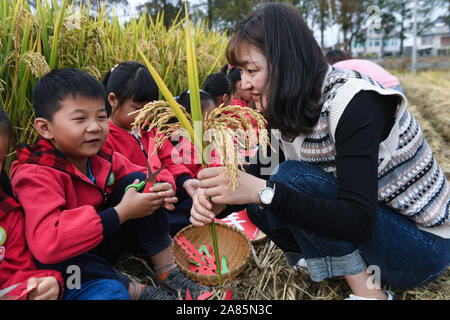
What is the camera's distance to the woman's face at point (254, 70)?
106 centimetres

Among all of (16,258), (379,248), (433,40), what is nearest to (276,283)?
(379,248)

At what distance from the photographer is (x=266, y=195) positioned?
0.98m

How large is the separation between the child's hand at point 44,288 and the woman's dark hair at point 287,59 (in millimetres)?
882

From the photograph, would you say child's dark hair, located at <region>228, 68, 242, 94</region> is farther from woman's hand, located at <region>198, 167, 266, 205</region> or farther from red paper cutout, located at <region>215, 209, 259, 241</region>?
woman's hand, located at <region>198, 167, 266, 205</region>

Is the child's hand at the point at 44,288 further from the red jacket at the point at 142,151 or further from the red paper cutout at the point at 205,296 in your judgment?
the red jacket at the point at 142,151

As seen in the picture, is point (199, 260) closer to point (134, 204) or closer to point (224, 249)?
point (224, 249)

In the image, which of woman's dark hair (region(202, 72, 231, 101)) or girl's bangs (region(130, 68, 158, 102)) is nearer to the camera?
girl's bangs (region(130, 68, 158, 102))

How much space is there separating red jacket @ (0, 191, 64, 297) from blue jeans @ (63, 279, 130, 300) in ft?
0.16

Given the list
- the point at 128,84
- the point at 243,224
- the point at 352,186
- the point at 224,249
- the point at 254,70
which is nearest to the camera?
the point at 352,186

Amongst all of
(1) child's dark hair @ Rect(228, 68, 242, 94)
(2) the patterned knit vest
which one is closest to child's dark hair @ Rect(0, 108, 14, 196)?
(2) the patterned knit vest

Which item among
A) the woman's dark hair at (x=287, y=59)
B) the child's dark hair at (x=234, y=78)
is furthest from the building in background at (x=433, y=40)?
the woman's dark hair at (x=287, y=59)

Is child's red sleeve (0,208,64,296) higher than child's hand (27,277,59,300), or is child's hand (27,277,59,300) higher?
child's red sleeve (0,208,64,296)

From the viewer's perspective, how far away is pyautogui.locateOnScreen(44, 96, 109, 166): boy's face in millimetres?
1146

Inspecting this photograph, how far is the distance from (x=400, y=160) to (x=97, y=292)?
1105 mm
